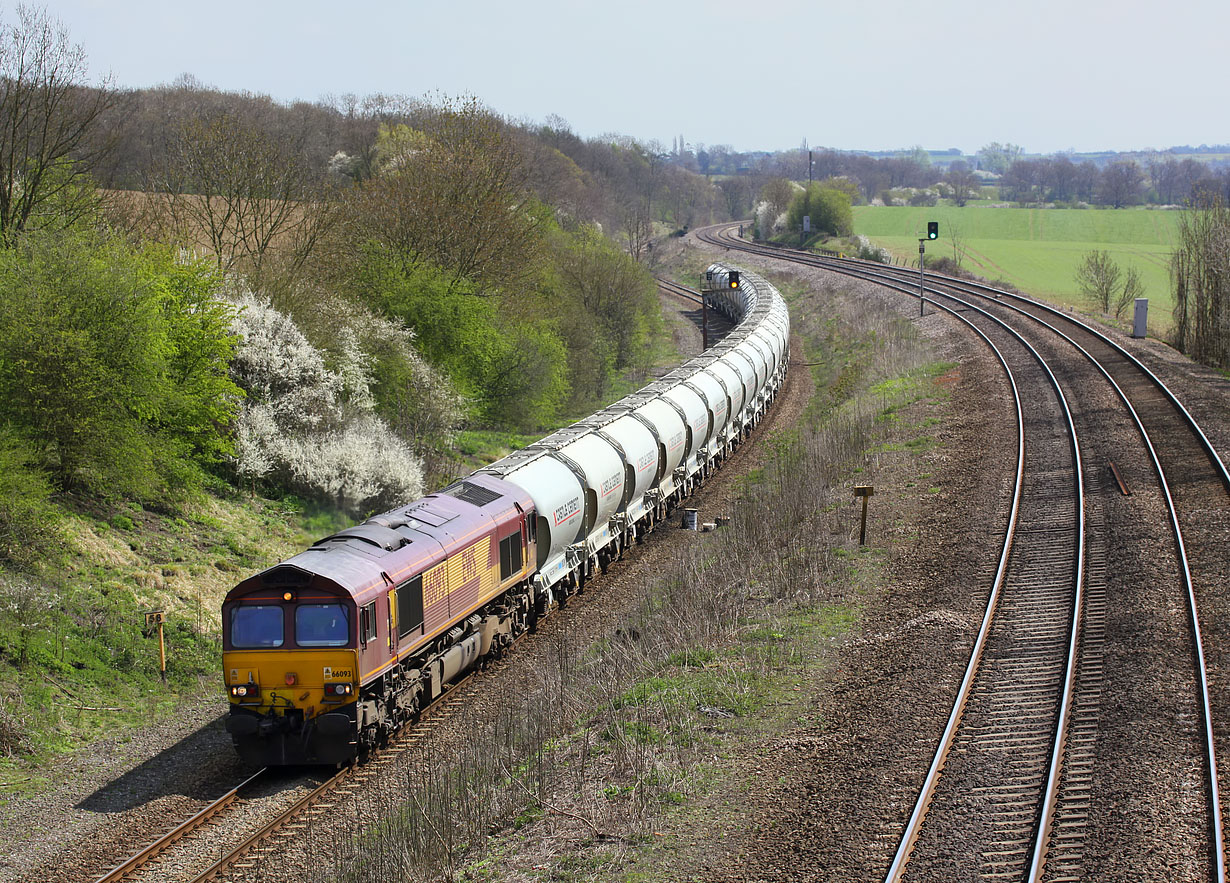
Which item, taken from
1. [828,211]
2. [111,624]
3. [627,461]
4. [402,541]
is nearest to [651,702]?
[402,541]

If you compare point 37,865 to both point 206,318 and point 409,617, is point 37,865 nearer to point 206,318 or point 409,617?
point 409,617

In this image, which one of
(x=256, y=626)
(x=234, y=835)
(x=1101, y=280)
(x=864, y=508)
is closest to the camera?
(x=234, y=835)

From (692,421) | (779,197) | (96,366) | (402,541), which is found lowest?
(402,541)

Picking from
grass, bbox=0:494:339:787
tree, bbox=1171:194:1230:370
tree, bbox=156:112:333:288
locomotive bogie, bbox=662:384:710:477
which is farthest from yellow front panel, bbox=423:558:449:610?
tree, bbox=1171:194:1230:370

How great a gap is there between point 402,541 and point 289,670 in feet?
9.04

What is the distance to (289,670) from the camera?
1493 centimetres

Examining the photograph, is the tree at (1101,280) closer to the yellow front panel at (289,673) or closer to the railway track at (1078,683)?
the railway track at (1078,683)

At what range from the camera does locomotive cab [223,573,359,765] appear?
14781 mm

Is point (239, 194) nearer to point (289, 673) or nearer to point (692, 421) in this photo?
point (692, 421)

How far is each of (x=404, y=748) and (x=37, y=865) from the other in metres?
5.11

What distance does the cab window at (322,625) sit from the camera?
14766mm

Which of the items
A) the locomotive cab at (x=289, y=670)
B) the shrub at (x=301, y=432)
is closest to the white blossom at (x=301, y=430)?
the shrub at (x=301, y=432)

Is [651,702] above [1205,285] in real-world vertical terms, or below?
below

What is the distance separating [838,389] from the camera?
4447 cm
